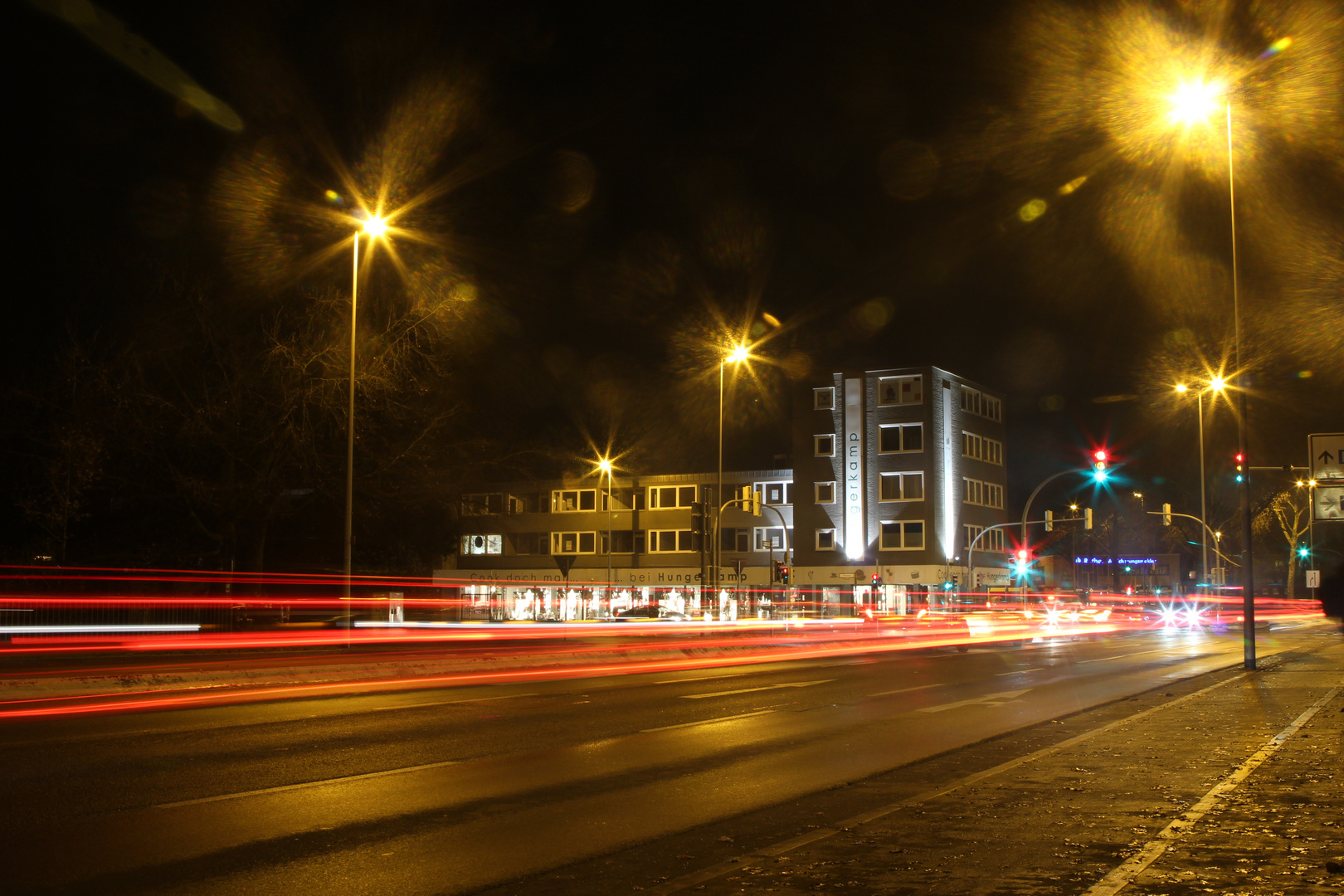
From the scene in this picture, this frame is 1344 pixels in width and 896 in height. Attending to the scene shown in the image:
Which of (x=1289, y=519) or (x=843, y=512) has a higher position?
(x=843, y=512)

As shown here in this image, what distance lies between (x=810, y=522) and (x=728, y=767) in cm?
6344

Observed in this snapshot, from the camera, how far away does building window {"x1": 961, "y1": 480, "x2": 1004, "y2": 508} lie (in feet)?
238

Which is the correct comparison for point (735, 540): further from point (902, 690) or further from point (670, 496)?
point (902, 690)

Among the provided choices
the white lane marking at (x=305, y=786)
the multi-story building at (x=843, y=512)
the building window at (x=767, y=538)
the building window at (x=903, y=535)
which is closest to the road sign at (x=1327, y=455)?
the white lane marking at (x=305, y=786)

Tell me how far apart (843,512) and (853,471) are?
8.69 feet

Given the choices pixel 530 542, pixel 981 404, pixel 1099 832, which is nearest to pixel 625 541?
pixel 530 542

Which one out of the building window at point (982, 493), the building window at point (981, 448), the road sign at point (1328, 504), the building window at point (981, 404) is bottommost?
the road sign at point (1328, 504)

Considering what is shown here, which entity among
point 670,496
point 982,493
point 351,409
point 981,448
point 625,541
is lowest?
point 625,541

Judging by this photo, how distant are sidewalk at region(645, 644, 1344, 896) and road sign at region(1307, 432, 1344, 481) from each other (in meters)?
6.19

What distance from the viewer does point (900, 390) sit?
7069 cm

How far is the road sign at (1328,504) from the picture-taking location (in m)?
15.6

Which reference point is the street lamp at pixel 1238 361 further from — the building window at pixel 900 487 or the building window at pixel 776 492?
the building window at pixel 776 492

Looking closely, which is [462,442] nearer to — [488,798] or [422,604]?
[422,604]

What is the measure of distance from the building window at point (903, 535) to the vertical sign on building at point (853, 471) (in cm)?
130
